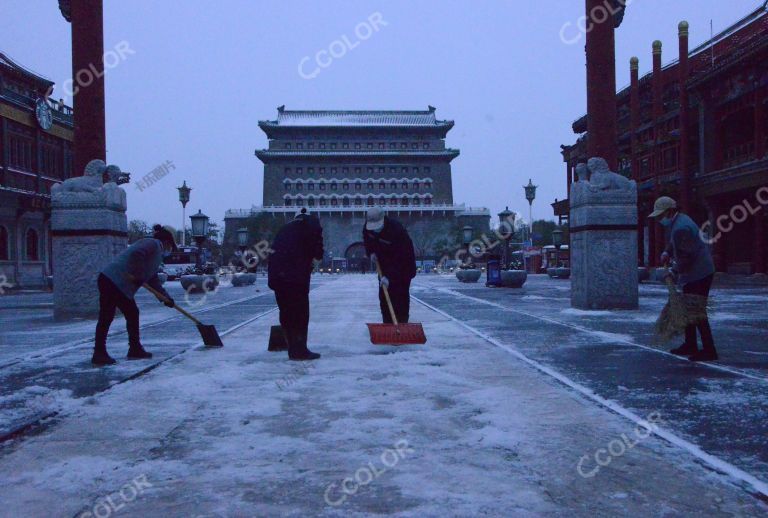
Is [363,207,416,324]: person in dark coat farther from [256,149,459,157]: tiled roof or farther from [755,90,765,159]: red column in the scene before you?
[256,149,459,157]: tiled roof

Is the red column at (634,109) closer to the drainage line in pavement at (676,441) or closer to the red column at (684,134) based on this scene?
the red column at (684,134)

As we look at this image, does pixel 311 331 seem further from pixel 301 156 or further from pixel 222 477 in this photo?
pixel 301 156

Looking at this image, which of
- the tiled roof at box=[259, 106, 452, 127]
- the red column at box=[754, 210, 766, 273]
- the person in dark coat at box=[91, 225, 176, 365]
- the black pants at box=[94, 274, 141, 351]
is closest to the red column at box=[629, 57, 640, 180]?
the red column at box=[754, 210, 766, 273]

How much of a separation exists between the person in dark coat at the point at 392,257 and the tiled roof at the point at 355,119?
6776cm

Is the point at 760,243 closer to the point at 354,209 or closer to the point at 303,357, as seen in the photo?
the point at 303,357

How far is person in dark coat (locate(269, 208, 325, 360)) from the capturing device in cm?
619

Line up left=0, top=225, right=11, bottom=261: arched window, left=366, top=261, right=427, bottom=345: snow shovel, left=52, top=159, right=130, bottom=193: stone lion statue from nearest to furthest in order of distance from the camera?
left=366, top=261, right=427, bottom=345: snow shovel, left=52, top=159, right=130, bottom=193: stone lion statue, left=0, top=225, right=11, bottom=261: arched window

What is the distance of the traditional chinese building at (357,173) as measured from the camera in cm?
7350

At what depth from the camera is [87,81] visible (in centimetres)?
1213

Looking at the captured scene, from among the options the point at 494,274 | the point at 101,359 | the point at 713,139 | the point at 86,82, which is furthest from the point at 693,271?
the point at 713,139

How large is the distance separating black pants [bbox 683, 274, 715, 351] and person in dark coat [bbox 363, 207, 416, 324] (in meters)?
3.15

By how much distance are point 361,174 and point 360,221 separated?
5515mm

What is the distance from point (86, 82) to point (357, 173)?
6298 cm

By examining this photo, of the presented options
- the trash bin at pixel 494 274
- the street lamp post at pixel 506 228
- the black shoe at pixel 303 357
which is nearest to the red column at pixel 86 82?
the black shoe at pixel 303 357
